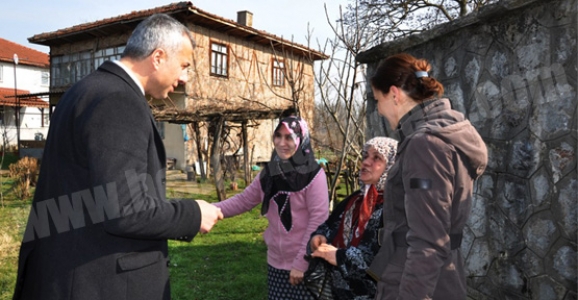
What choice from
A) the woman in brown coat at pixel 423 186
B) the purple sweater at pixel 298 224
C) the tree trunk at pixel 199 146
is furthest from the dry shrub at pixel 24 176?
the woman in brown coat at pixel 423 186

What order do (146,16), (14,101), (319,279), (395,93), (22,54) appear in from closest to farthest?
(395,93), (319,279), (146,16), (14,101), (22,54)

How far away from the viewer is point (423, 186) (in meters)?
1.58

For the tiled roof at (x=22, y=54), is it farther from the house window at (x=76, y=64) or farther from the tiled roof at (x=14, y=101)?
the house window at (x=76, y=64)

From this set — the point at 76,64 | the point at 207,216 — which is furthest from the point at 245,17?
the point at 207,216

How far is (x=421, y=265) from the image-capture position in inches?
62.5

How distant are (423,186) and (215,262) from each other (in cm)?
500

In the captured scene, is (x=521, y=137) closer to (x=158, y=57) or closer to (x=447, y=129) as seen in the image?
(x=447, y=129)

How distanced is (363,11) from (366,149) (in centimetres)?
896

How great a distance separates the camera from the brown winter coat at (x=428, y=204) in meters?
1.59

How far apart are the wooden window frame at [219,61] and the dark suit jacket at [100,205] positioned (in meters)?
16.4

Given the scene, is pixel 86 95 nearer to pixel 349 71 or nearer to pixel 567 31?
pixel 567 31

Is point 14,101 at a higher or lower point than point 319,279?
higher

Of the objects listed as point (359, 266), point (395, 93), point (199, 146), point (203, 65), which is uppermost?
point (203, 65)

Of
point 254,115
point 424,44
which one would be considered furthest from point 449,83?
point 254,115
